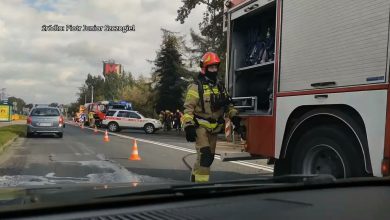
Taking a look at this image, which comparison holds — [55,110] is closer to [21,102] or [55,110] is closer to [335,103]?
[335,103]

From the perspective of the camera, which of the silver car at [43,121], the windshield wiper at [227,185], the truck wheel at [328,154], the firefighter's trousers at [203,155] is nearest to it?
the windshield wiper at [227,185]

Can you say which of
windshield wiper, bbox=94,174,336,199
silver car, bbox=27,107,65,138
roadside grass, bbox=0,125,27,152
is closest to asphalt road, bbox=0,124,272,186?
roadside grass, bbox=0,125,27,152

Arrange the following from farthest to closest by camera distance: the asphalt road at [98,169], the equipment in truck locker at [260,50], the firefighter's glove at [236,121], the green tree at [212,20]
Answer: the green tree at [212,20]
the asphalt road at [98,169]
the equipment in truck locker at [260,50]
the firefighter's glove at [236,121]

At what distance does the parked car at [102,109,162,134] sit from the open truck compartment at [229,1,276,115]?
91.3 feet

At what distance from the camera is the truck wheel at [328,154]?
5.29m

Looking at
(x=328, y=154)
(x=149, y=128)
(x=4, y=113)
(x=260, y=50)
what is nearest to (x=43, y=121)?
(x=149, y=128)

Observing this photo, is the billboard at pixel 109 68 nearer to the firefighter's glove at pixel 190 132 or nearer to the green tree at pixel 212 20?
the green tree at pixel 212 20

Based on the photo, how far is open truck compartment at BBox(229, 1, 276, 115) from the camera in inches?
294

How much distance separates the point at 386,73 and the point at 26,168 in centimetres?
863

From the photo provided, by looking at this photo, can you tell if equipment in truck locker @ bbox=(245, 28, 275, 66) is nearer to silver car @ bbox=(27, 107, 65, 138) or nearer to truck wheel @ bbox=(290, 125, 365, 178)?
truck wheel @ bbox=(290, 125, 365, 178)

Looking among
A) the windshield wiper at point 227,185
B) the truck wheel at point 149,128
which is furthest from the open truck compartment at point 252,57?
the truck wheel at point 149,128

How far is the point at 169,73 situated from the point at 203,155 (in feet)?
134

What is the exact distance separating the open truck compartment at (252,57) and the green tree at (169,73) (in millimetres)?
36373

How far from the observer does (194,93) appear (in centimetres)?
640
